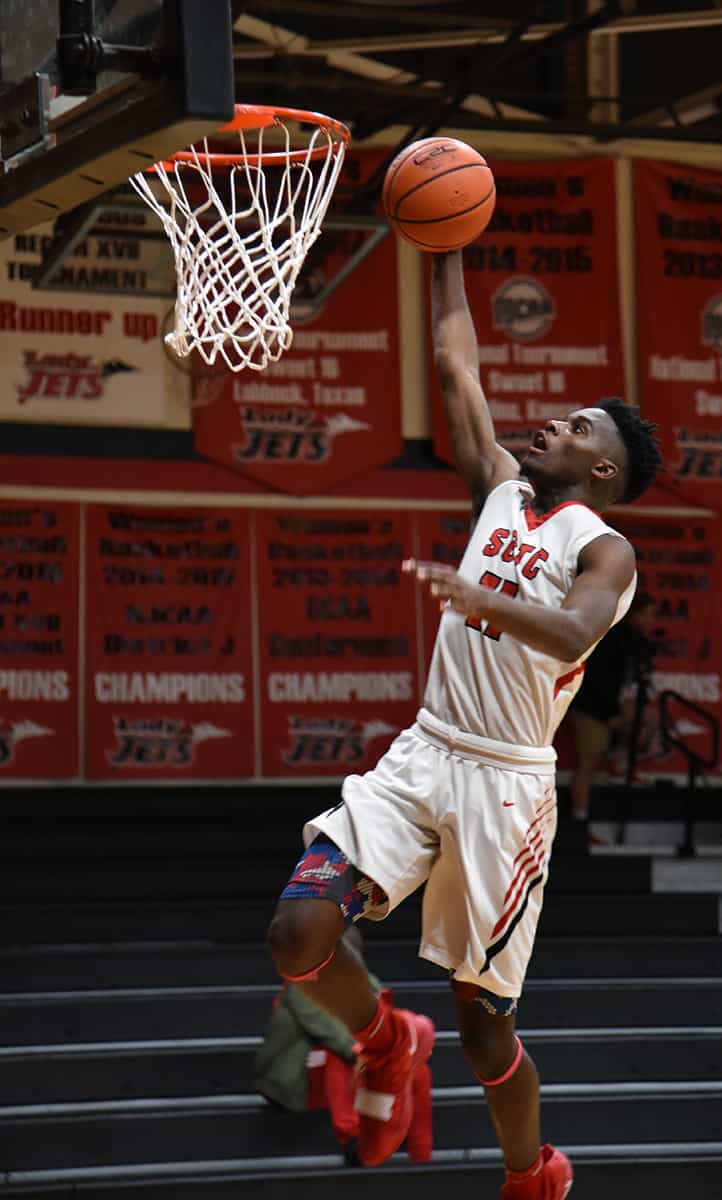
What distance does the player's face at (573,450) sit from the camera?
14.5 ft

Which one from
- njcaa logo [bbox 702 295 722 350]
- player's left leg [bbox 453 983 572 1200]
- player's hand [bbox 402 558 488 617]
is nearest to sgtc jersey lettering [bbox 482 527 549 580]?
player's hand [bbox 402 558 488 617]

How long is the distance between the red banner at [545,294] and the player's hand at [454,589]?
299 inches

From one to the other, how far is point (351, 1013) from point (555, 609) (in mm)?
1180

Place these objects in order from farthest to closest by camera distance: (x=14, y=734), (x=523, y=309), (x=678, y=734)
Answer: (x=523, y=309) < (x=678, y=734) < (x=14, y=734)

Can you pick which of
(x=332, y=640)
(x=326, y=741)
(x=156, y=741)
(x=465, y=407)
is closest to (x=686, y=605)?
(x=332, y=640)

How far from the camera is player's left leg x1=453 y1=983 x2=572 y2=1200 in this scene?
4.31 meters

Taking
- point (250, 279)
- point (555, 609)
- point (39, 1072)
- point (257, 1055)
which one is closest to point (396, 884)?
point (555, 609)

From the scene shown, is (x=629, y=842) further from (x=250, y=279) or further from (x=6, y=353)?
(x=250, y=279)

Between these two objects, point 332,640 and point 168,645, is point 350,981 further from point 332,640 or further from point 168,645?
point 332,640

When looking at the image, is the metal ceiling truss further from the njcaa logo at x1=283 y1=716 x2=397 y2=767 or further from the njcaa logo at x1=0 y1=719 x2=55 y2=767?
the njcaa logo at x1=0 y1=719 x2=55 y2=767

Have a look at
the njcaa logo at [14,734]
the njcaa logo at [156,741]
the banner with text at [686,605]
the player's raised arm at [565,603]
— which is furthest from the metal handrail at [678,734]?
the player's raised arm at [565,603]

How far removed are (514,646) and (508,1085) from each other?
1.12m

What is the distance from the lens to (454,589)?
3564 millimetres

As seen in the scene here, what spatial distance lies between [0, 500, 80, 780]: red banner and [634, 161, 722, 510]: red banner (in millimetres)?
3992
